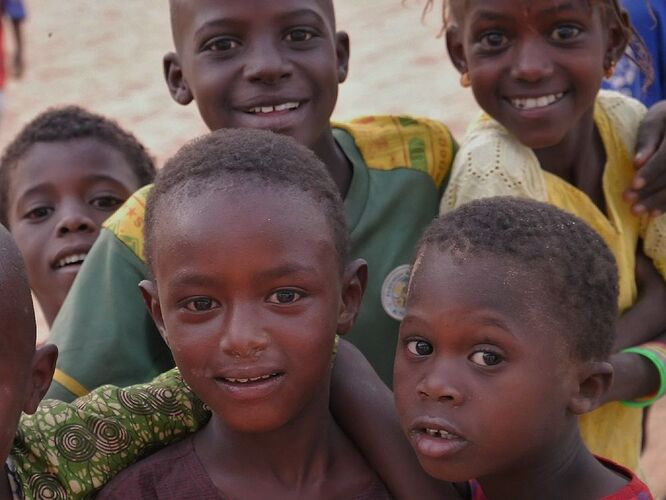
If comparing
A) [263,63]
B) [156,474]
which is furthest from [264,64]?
[156,474]

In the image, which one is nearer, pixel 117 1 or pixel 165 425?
pixel 165 425

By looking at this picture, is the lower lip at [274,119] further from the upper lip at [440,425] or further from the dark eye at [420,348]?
the upper lip at [440,425]

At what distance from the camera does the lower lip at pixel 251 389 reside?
2.42 meters

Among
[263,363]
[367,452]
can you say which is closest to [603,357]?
[367,452]

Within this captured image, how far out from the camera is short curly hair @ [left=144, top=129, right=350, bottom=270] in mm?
2494

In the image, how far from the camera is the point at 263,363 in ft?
7.86

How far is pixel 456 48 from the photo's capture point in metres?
3.43

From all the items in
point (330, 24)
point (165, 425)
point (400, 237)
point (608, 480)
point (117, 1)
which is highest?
point (117, 1)

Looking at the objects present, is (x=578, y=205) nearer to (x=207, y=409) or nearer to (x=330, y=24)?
(x=330, y=24)

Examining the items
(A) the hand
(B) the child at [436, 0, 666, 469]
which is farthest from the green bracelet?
(A) the hand

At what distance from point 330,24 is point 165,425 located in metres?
1.14

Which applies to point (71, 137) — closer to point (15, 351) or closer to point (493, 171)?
point (493, 171)

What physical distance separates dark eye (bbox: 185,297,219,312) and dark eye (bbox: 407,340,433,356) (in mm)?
402

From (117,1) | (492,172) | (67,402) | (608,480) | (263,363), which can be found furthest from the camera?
(117,1)
